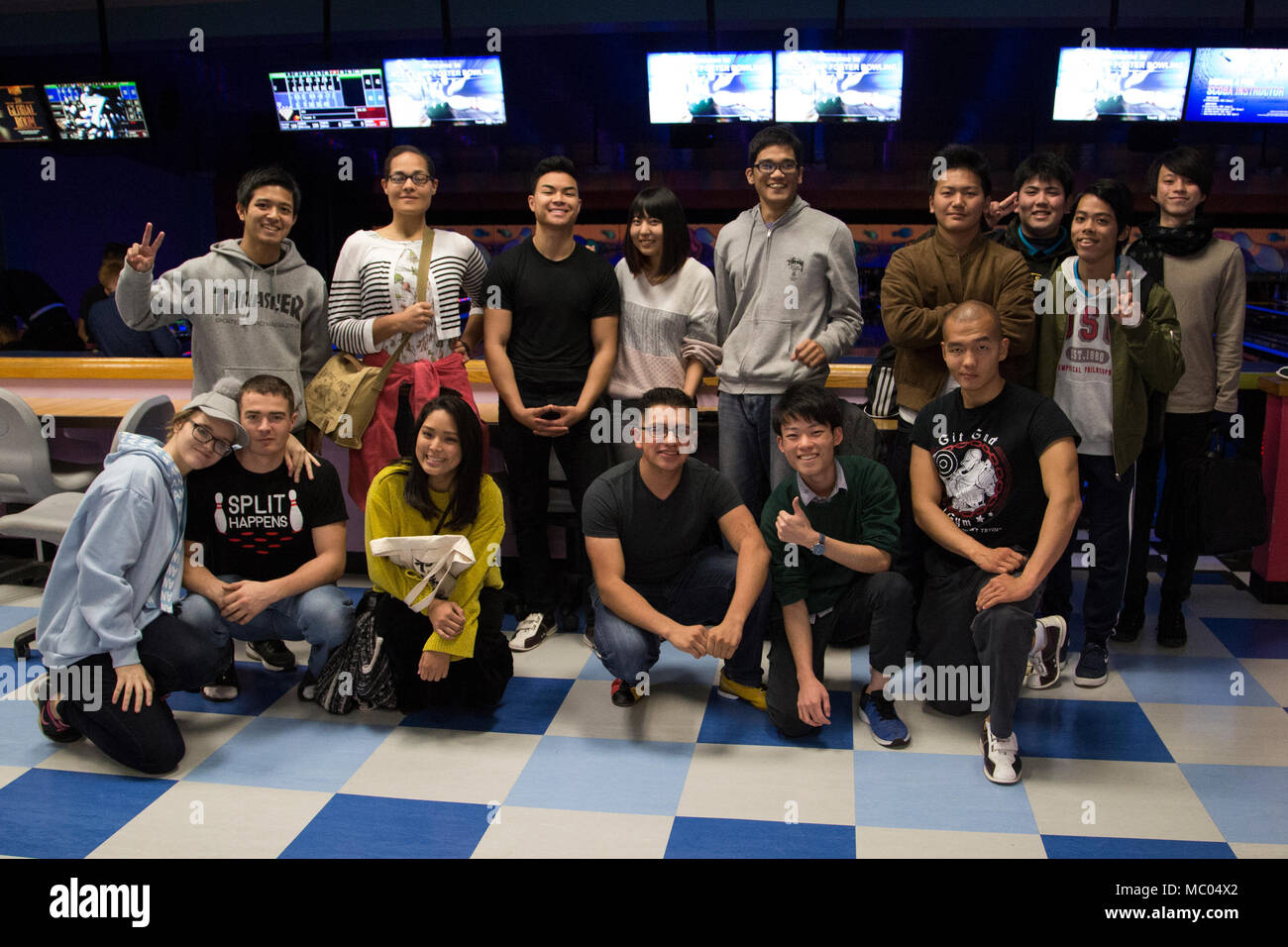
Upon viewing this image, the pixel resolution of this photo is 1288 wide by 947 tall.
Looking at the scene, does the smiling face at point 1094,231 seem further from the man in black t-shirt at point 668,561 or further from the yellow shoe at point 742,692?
the yellow shoe at point 742,692

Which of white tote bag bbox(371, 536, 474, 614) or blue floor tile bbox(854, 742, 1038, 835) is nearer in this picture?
blue floor tile bbox(854, 742, 1038, 835)

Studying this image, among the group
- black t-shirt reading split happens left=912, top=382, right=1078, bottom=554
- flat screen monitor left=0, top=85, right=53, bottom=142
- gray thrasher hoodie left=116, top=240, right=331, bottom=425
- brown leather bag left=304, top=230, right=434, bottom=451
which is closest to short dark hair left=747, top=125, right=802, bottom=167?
black t-shirt reading split happens left=912, top=382, right=1078, bottom=554

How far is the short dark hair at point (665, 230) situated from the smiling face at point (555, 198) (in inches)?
8.1

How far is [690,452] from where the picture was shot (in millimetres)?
2822

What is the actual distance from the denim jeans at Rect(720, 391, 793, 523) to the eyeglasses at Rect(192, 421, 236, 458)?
1549 millimetres

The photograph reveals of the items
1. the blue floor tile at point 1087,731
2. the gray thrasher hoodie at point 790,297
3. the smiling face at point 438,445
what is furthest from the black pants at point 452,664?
the blue floor tile at point 1087,731

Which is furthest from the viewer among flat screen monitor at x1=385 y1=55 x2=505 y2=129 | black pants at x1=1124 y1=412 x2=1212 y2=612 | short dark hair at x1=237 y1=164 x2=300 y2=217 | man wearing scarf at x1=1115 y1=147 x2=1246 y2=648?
flat screen monitor at x1=385 y1=55 x2=505 y2=129

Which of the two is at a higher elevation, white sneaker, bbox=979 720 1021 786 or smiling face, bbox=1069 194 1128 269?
smiling face, bbox=1069 194 1128 269

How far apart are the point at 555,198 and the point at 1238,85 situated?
4.33 metres

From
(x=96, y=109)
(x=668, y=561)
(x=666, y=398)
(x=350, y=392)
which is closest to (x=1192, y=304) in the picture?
(x=666, y=398)

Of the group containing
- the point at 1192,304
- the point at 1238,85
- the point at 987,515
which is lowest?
the point at 987,515

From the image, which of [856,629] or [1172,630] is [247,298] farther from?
[1172,630]

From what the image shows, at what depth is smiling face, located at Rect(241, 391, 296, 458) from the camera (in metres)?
2.79

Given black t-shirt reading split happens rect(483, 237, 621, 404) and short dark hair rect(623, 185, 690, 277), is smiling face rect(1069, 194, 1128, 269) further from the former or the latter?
black t-shirt reading split happens rect(483, 237, 621, 404)
